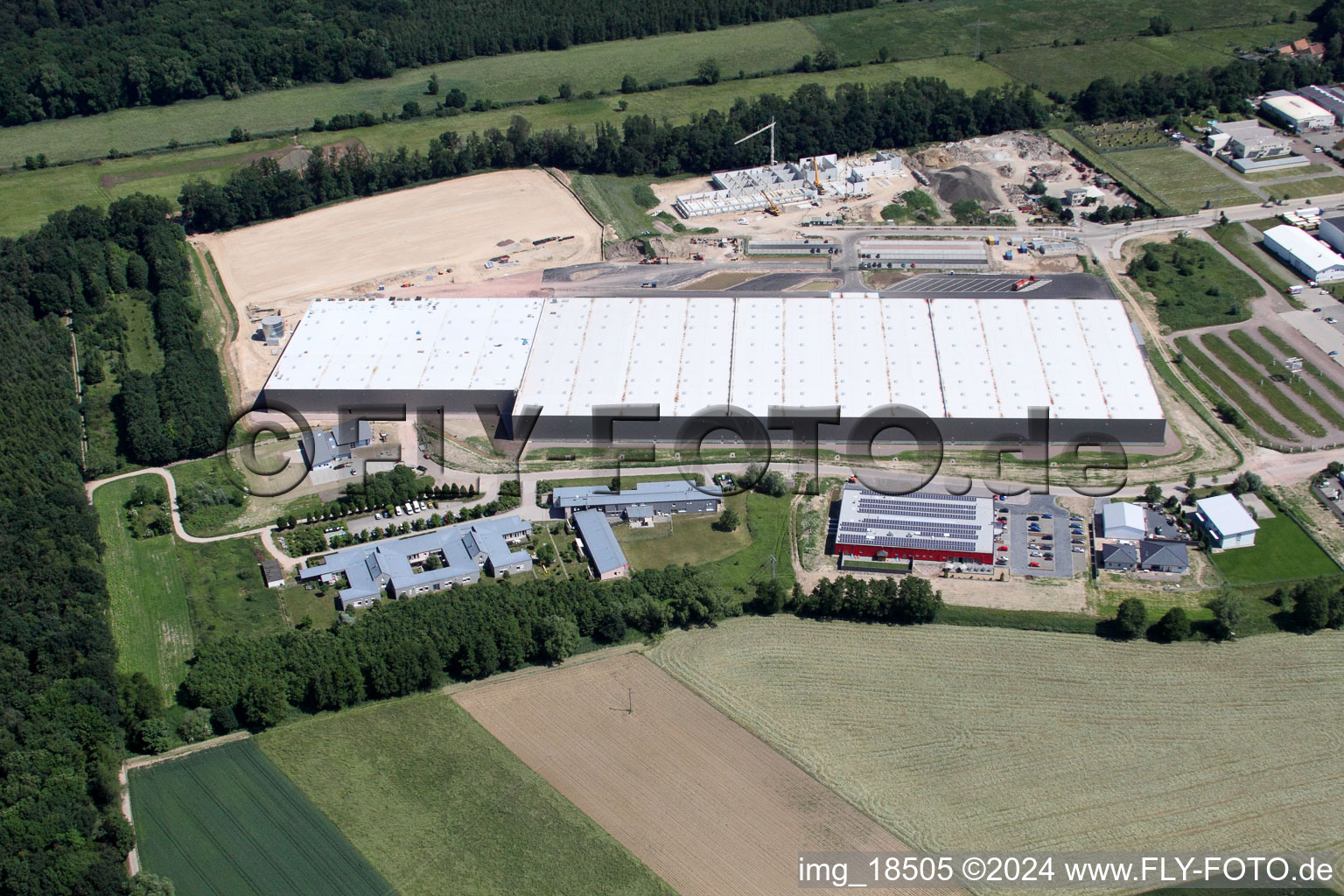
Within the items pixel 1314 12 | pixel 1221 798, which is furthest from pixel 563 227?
pixel 1314 12

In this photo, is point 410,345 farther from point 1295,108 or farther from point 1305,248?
point 1295,108

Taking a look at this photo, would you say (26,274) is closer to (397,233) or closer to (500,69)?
(397,233)

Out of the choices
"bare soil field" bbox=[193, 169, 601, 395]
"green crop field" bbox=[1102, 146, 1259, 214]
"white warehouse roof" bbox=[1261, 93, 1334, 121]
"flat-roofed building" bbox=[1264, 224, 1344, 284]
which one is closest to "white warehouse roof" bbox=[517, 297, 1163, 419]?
"bare soil field" bbox=[193, 169, 601, 395]

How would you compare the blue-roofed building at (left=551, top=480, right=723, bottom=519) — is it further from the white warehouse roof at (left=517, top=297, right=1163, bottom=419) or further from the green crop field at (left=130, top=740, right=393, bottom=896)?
the green crop field at (left=130, top=740, right=393, bottom=896)

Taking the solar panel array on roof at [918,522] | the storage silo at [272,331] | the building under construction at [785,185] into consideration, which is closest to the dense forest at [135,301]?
the storage silo at [272,331]

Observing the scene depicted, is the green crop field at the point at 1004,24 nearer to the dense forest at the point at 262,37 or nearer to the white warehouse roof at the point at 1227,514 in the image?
the dense forest at the point at 262,37

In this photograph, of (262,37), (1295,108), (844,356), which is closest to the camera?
(844,356)

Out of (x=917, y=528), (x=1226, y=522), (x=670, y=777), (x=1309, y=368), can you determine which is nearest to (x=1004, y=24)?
(x=1309, y=368)
